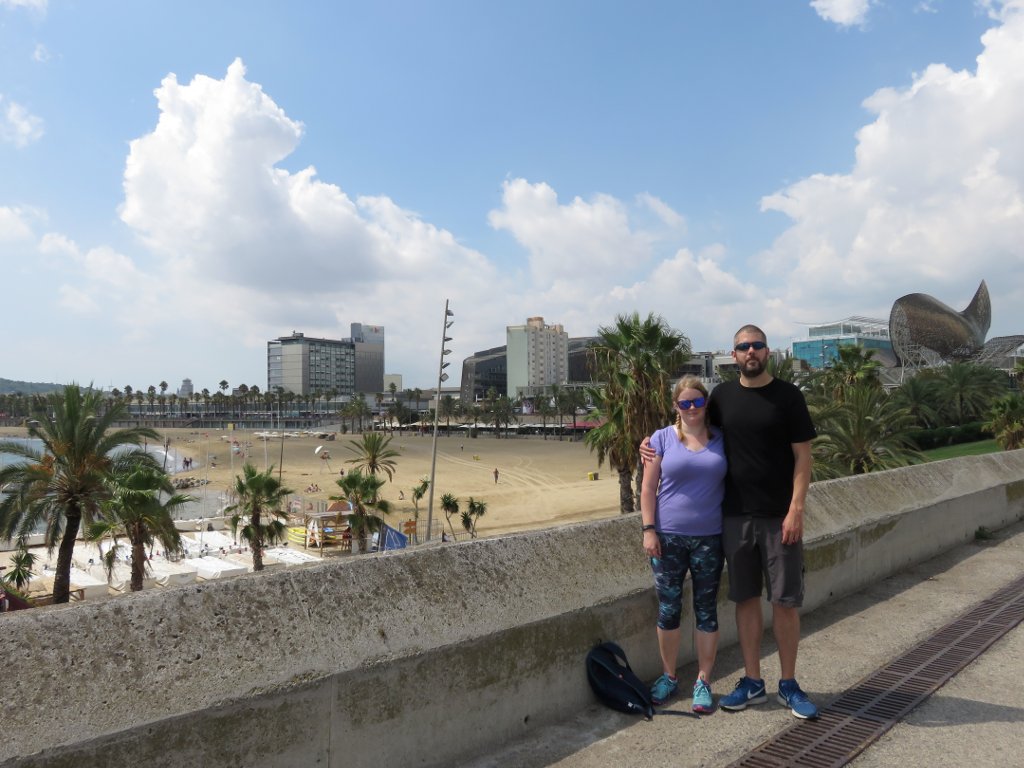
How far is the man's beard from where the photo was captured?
3.73 metres

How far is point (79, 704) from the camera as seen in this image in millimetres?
2160

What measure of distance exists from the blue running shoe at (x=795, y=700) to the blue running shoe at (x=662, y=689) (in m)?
0.55

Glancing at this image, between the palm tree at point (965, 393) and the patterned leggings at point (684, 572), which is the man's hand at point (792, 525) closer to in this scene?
the patterned leggings at point (684, 572)

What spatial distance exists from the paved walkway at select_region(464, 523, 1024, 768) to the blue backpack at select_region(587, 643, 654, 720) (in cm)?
6

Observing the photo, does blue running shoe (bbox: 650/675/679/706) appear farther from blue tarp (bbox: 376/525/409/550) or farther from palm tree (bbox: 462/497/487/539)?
palm tree (bbox: 462/497/487/539)

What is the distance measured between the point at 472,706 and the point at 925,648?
3120mm

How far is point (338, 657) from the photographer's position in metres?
2.67

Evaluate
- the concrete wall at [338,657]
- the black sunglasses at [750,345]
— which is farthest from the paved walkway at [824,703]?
the black sunglasses at [750,345]

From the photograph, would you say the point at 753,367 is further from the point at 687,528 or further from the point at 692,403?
the point at 687,528

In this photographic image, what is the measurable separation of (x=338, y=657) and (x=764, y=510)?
2247 millimetres

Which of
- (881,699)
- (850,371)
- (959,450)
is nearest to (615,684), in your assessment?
(881,699)

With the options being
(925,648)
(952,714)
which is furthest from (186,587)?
(925,648)

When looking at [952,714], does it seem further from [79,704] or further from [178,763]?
[79,704]

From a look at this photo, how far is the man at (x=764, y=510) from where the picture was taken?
360 centimetres
